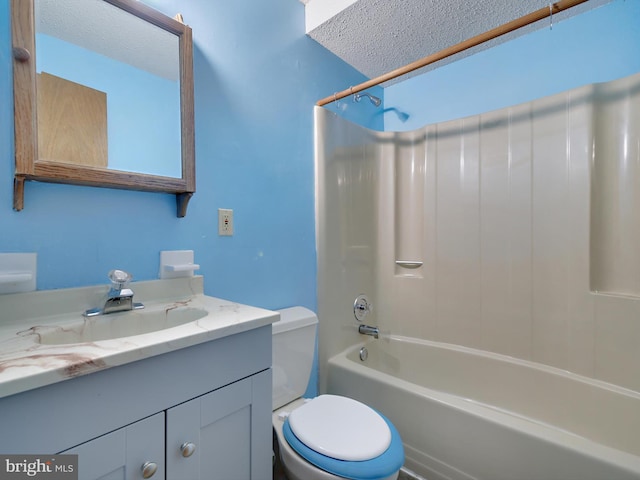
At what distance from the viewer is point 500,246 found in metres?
1.78

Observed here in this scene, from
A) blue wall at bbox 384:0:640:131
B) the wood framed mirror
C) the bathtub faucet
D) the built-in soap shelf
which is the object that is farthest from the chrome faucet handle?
blue wall at bbox 384:0:640:131

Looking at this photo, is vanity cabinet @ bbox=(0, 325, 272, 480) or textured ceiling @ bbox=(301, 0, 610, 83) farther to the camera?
textured ceiling @ bbox=(301, 0, 610, 83)

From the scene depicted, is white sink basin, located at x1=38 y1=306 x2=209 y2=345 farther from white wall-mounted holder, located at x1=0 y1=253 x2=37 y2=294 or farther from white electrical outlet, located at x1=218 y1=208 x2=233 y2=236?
white electrical outlet, located at x1=218 y1=208 x2=233 y2=236

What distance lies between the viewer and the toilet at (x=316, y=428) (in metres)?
0.91

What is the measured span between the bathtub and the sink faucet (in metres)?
1.11

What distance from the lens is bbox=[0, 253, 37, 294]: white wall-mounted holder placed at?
784mm

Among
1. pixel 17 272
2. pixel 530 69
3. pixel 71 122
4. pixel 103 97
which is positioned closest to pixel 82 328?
pixel 17 272

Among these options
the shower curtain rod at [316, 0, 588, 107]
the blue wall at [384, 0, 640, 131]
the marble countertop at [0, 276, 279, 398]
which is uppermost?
the blue wall at [384, 0, 640, 131]

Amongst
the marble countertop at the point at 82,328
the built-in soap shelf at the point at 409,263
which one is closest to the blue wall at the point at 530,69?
the built-in soap shelf at the point at 409,263

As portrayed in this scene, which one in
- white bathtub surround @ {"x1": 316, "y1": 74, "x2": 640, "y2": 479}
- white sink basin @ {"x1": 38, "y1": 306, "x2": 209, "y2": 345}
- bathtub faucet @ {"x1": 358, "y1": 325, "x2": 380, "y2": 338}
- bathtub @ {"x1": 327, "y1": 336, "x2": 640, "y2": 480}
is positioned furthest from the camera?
bathtub faucet @ {"x1": 358, "y1": 325, "x2": 380, "y2": 338}

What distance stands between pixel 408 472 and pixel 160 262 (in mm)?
1462

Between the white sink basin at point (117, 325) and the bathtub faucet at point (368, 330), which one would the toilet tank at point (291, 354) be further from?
the bathtub faucet at point (368, 330)

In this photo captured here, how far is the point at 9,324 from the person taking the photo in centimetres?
79

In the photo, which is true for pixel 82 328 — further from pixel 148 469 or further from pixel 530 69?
pixel 530 69
